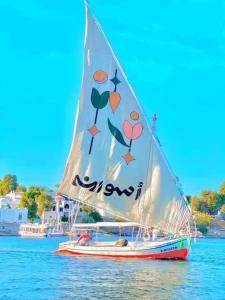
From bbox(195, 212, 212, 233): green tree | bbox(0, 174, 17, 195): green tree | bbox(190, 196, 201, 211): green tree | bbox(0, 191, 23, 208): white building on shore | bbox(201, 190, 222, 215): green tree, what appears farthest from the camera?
bbox(201, 190, 222, 215): green tree

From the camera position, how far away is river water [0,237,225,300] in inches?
1085

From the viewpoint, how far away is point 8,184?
618ft

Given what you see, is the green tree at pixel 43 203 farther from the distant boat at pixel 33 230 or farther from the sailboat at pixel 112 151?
the sailboat at pixel 112 151

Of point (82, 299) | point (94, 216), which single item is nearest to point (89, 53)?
point (82, 299)

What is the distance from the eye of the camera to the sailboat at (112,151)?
142ft

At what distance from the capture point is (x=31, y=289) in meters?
28.8

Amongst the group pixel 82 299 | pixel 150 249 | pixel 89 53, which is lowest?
pixel 82 299

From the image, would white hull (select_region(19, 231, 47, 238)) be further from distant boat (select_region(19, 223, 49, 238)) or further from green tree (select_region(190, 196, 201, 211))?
green tree (select_region(190, 196, 201, 211))

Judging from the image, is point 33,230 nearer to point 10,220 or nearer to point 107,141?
point 10,220

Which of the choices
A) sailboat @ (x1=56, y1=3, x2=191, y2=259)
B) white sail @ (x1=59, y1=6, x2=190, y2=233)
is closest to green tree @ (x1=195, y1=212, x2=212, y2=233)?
sailboat @ (x1=56, y1=3, x2=191, y2=259)

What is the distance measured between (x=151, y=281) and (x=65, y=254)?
18.3 meters

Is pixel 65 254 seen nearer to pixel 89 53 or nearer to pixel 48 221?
pixel 89 53

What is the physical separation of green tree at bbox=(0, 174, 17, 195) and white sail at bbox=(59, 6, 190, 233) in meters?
143

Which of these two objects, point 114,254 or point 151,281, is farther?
point 114,254
